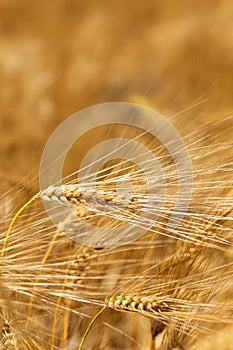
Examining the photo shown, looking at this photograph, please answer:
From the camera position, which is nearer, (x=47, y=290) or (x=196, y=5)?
(x=47, y=290)

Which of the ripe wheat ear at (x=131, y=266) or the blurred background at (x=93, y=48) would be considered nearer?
the ripe wheat ear at (x=131, y=266)

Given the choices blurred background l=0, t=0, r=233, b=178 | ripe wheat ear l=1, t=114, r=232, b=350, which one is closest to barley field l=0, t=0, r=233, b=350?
ripe wheat ear l=1, t=114, r=232, b=350

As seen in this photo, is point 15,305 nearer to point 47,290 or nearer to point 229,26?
point 47,290

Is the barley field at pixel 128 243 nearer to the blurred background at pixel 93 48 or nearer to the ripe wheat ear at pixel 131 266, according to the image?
the ripe wheat ear at pixel 131 266

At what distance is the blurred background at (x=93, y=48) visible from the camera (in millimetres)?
2162

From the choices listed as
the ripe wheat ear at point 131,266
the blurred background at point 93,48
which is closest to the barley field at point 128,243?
the ripe wheat ear at point 131,266

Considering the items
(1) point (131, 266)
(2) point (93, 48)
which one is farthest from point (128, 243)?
(2) point (93, 48)

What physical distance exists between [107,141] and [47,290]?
181mm

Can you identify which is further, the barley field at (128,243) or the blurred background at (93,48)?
the blurred background at (93,48)

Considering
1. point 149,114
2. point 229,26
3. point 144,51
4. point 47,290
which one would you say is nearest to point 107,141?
point 149,114

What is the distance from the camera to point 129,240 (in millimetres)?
890

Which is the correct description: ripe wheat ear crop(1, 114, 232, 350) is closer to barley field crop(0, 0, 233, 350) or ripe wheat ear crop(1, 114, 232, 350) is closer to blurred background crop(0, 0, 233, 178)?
barley field crop(0, 0, 233, 350)

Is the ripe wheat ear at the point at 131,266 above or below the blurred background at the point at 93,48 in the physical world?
below

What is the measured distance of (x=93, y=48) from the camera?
2.43 m
